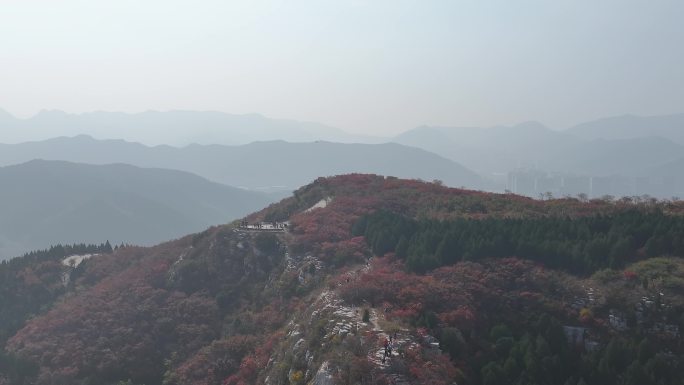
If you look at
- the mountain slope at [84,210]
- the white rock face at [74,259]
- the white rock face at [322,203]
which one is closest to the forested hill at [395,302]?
the white rock face at [322,203]

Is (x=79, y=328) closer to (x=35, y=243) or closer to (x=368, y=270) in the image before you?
(x=368, y=270)

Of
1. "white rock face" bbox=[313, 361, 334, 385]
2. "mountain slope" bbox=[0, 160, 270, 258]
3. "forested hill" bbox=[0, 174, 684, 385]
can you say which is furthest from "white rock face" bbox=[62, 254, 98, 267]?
"mountain slope" bbox=[0, 160, 270, 258]

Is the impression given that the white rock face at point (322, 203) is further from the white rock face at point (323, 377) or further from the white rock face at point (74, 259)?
the white rock face at point (323, 377)

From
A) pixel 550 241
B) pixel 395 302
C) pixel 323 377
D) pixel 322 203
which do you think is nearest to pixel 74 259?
pixel 322 203

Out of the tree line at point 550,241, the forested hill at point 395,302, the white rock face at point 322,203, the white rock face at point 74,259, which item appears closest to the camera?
the forested hill at point 395,302

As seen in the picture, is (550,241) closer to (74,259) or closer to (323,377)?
(323,377)

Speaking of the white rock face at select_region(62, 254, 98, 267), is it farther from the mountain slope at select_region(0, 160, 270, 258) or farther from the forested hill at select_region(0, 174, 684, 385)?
the mountain slope at select_region(0, 160, 270, 258)
